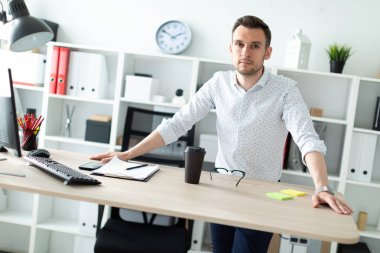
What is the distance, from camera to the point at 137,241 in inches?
74.4

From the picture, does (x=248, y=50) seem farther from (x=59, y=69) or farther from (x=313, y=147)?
(x=59, y=69)

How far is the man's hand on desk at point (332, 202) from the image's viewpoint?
1481 mm

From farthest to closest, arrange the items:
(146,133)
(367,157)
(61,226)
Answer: (61,226), (367,157), (146,133)

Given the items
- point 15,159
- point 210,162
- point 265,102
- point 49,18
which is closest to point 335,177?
point 210,162

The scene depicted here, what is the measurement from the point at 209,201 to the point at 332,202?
1.49ft

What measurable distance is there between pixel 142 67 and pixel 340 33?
1618 mm

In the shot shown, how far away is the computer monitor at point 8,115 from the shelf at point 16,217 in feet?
5.39

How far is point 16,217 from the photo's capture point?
346cm

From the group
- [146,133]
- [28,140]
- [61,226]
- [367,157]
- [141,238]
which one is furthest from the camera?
[61,226]

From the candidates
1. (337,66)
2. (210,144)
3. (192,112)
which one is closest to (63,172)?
(192,112)

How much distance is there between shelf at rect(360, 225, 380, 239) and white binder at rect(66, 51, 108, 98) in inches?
88.8

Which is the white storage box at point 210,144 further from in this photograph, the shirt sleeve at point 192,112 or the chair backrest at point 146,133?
the shirt sleeve at point 192,112

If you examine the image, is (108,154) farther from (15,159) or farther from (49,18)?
(49,18)

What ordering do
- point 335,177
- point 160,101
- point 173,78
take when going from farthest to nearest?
point 173,78 < point 160,101 < point 335,177
